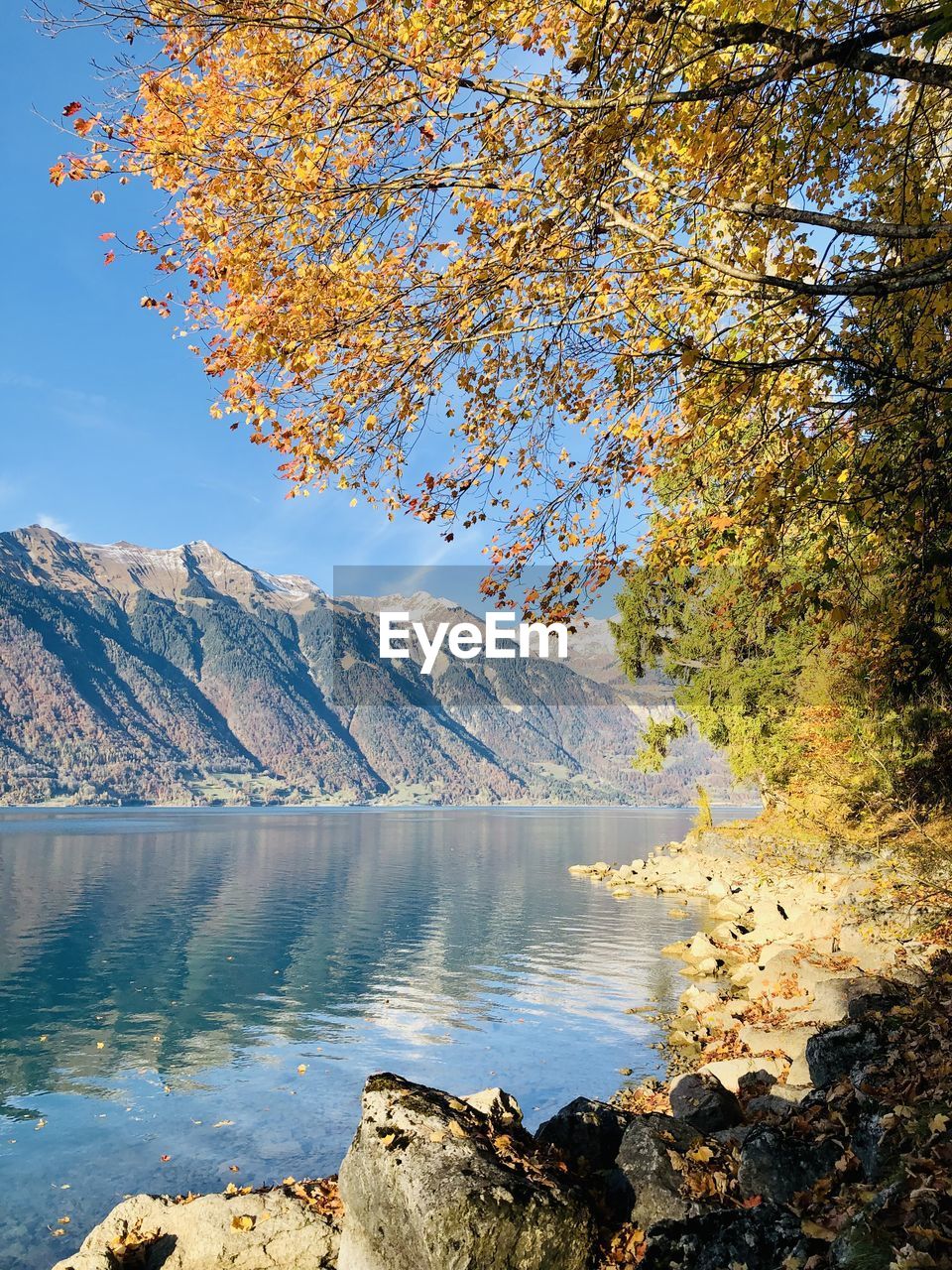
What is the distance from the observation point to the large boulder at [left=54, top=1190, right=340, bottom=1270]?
9617 mm

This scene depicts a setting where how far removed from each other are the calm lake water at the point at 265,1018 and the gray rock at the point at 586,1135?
20.9ft

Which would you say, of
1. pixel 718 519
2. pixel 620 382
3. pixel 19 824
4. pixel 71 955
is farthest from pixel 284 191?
pixel 19 824

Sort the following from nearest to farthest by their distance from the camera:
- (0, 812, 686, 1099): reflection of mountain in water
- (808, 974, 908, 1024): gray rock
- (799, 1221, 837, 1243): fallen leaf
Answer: (799, 1221, 837, 1243): fallen leaf, (808, 974, 908, 1024): gray rock, (0, 812, 686, 1099): reflection of mountain in water

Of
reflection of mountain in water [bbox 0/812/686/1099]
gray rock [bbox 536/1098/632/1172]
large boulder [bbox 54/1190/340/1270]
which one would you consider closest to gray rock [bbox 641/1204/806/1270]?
gray rock [bbox 536/1098/632/1172]

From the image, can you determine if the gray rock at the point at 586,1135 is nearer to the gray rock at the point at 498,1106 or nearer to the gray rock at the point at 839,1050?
the gray rock at the point at 498,1106

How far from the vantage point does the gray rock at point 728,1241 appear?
20.2 ft

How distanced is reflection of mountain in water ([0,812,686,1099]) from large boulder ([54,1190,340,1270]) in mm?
10794

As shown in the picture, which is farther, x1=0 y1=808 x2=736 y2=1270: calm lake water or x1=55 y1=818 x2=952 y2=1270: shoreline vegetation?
x1=0 y1=808 x2=736 y2=1270: calm lake water

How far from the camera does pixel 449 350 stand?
826cm

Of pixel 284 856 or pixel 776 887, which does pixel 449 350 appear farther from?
pixel 284 856

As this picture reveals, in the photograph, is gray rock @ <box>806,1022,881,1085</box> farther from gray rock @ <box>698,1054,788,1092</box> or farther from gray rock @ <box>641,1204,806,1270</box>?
gray rock @ <box>641,1204,806,1270</box>

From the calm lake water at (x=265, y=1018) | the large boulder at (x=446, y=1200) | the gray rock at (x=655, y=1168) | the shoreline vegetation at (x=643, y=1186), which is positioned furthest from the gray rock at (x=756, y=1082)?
the large boulder at (x=446, y=1200)

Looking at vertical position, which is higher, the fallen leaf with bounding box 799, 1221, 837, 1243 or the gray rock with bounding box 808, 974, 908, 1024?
the fallen leaf with bounding box 799, 1221, 837, 1243

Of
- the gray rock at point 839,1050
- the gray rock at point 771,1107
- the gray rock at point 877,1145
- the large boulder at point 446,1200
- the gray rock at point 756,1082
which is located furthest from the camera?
the gray rock at point 756,1082
